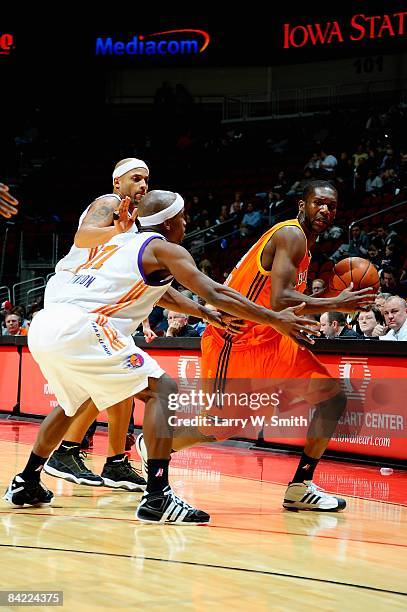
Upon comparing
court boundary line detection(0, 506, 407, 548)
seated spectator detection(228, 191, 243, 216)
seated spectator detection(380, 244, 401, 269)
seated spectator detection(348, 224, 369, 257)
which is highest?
seated spectator detection(228, 191, 243, 216)

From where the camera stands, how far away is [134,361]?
464 cm

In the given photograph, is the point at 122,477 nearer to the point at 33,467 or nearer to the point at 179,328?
the point at 33,467

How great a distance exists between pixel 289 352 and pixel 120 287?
1065mm

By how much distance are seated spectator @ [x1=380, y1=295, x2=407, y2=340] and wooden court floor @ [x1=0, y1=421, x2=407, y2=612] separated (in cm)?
178

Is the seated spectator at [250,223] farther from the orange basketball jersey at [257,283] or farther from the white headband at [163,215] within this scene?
the white headband at [163,215]

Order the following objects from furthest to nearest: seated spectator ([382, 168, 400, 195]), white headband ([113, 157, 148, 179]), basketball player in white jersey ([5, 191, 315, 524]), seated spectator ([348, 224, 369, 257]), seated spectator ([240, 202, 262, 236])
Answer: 1. seated spectator ([240, 202, 262, 236])
2. seated spectator ([382, 168, 400, 195])
3. seated spectator ([348, 224, 369, 257])
4. white headband ([113, 157, 148, 179])
5. basketball player in white jersey ([5, 191, 315, 524])

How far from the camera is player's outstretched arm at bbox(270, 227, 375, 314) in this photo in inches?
191

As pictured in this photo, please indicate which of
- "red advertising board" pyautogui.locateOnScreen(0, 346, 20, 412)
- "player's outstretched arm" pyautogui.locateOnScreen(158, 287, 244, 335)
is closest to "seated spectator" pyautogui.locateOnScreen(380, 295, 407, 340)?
"player's outstretched arm" pyautogui.locateOnScreen(158, 287, 244, 335)

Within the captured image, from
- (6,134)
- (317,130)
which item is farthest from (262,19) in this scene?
(6,134)

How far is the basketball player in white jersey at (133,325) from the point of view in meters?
4.50

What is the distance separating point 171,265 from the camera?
455 centimetres

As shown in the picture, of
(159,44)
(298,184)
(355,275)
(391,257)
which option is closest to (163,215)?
(355,275)

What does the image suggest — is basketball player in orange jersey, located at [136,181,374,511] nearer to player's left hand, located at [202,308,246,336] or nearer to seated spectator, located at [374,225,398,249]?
player's left hand, located at [202,308,246,336]

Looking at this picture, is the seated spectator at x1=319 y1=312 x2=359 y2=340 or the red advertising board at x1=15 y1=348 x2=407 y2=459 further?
the seated spectator at x1=319 y1=312 x2=359 y2=340
